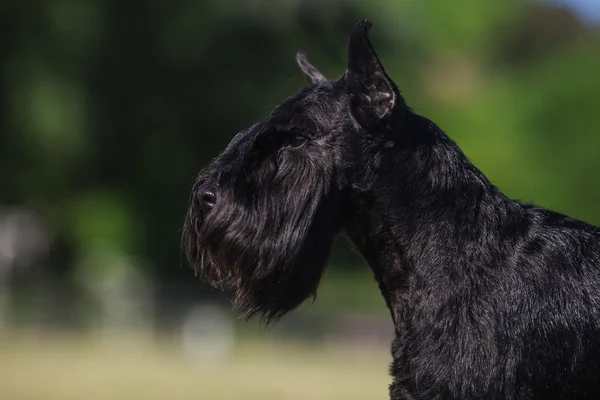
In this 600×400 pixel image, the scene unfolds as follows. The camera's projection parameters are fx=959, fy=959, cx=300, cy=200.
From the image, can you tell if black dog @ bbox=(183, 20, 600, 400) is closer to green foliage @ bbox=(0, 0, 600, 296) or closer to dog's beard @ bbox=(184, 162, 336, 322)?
dog's beard @ bbox=(184, 162, 336, 322)

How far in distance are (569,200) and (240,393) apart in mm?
23865

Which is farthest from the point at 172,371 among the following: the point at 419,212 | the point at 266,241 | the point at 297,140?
the point at 419,212

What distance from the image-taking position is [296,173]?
16.9 feet

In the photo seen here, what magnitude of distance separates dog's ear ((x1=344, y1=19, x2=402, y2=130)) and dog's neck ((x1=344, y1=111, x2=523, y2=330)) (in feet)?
0.66

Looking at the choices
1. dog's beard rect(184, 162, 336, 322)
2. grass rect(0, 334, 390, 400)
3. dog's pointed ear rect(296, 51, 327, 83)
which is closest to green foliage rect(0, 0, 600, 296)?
grass rect(0, 334, 390, 400)

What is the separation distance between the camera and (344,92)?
5258 mm

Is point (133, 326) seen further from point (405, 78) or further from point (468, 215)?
point (468, 215)

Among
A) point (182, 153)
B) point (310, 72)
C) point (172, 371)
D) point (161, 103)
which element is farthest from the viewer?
point (182, 153)

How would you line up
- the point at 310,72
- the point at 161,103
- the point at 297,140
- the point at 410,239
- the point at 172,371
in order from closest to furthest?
the point at 410,239
the point at 297,140
the point at 310,72
the point at 172,371
the point at 161,103

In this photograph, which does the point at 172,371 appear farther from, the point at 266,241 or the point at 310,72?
the point at 266,241

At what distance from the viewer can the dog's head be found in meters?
5.14

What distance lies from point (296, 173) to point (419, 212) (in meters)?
0.69

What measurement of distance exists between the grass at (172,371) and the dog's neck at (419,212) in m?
7.83

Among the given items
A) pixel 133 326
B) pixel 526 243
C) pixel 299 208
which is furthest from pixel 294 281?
pixel 133 326
